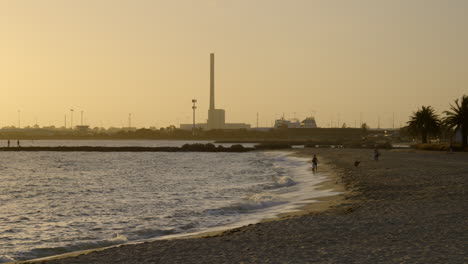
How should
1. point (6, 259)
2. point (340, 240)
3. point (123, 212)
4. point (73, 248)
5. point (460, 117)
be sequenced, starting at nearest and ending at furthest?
point (340, 240) < point (6, 259) < point (73, 248) < point (123, 212) < point (460, 117)

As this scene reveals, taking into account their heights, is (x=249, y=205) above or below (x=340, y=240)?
below

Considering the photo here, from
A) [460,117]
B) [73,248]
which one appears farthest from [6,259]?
[460,117]

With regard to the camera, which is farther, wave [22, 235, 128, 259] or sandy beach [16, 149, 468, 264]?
wave [22, 235, 128, 259]

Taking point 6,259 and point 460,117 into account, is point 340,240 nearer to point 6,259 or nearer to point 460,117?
point 6,259

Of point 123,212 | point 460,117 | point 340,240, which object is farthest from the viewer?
point 460,117

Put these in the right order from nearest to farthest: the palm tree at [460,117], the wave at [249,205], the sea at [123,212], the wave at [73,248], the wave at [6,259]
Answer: the wave at [6,259] → the wave at [73,248] → the sea at [123,212] → the wave at [249,205] → the palm tree at [460,117]

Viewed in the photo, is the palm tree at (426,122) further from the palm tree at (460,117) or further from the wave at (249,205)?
the wave at (249,205)

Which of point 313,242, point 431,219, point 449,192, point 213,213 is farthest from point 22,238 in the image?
point 449,192

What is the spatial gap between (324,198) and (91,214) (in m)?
13.2

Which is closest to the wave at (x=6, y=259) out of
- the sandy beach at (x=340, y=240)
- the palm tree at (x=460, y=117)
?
the sandy beach at (x=340, y=240)

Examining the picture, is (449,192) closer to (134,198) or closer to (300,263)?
(300,263)

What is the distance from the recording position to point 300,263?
1381cm

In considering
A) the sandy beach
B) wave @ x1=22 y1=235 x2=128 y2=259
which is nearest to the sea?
wave @ x1=22 y1=235 x2=128 y2=259

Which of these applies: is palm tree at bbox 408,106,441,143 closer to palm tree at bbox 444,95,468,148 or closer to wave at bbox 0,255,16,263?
palm tree at bbox 444,95,468,148
